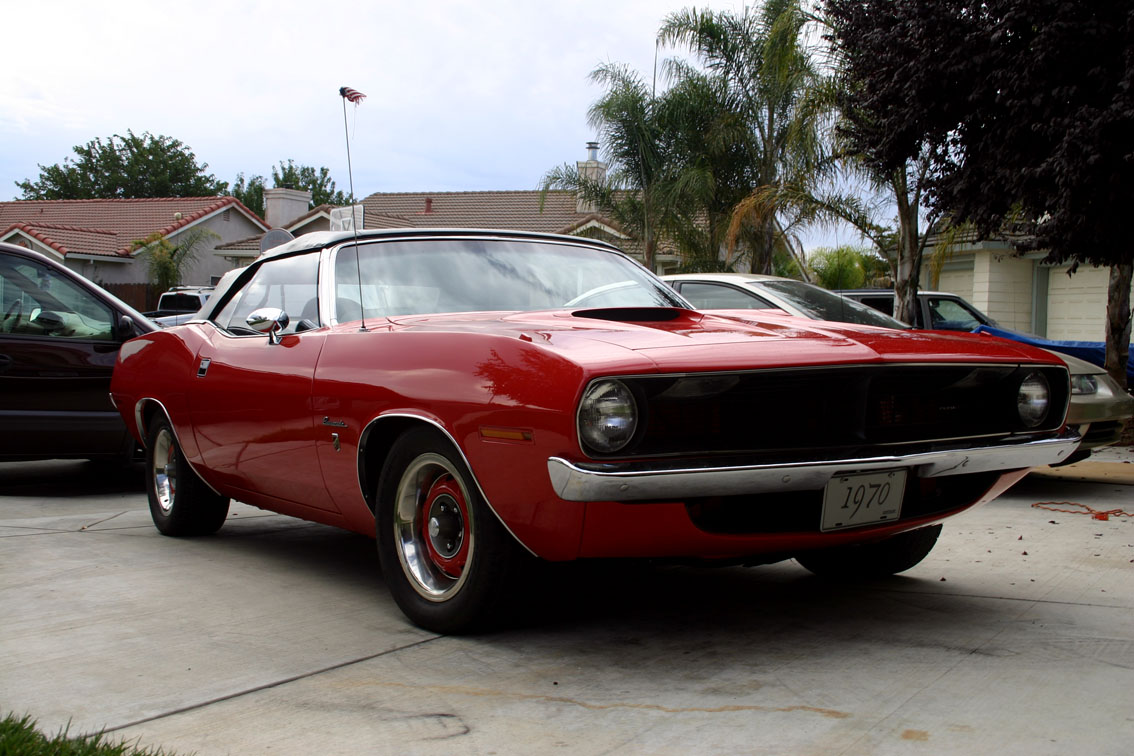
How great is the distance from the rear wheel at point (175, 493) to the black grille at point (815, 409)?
10.2ft

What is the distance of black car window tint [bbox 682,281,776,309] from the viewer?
7.87 meters

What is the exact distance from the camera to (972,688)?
10.1 ft

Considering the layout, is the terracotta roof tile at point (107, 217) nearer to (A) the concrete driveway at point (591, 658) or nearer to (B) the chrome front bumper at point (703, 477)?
(A) the concrete driveway at point (591, 658)

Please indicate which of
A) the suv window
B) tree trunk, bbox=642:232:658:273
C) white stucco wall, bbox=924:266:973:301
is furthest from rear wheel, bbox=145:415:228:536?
white stucco wall, bbox=924:266:973:301

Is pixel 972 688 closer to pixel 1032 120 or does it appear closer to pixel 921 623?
pixel 921 623

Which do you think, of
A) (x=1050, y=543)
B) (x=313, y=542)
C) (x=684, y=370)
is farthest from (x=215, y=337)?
(x=1050, y=543)

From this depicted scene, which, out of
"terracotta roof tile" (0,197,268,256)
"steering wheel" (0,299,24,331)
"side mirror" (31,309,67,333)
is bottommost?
"side mirror" (31,309,67,333)

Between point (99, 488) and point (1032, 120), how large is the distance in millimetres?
8099

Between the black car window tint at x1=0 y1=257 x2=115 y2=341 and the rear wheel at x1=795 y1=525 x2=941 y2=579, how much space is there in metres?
5.08

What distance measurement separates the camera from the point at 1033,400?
382 centimetres

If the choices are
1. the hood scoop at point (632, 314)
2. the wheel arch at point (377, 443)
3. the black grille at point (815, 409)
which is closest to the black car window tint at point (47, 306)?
the wheel arch at point (377, 443)

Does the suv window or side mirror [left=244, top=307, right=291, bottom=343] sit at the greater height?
side mirror [left=244, top=307, right=291, bottom=343]

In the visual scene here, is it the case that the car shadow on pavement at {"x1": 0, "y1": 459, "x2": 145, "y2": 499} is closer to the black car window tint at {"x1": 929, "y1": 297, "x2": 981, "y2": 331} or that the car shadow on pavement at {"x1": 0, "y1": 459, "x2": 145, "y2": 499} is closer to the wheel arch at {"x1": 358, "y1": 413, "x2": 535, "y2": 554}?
the wheel arch at {"x1": 358, "y1": 413, "x2": 535, "y2": 554}

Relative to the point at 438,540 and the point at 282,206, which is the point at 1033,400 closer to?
the point at 438,540
